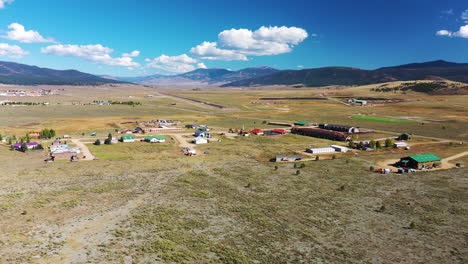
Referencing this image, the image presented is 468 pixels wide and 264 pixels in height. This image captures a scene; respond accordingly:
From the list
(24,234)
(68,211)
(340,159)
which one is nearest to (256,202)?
(68,211)

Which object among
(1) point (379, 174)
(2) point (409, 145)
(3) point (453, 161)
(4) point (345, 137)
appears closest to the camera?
(1) point (379, 174)

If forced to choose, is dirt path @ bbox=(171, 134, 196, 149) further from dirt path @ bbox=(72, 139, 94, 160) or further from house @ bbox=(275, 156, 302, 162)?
house @ bbox=(275, 156, 302, 162)

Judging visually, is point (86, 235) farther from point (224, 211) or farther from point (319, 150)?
point (319, 150)

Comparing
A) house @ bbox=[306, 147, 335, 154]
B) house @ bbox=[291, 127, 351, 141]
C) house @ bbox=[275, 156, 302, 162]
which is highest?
house @ bbox=[291, 127, 351, 141]

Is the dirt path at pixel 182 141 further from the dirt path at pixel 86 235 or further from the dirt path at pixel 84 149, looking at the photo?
the dirt path at pixel 86 235

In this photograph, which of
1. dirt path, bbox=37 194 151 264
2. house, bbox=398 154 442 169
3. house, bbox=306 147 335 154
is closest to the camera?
dirt path, bbox=37 194 151 264

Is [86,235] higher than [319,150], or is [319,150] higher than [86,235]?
[319,150]

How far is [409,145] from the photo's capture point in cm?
7031

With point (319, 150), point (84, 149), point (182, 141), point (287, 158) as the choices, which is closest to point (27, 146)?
point (84, 149)

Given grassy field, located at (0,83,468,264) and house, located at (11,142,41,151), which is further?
house, located at (11,142,41,151)

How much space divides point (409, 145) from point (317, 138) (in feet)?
74.4

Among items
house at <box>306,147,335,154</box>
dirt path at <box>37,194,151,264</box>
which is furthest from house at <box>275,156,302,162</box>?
dirt path at <box>37,194,151,264</box>

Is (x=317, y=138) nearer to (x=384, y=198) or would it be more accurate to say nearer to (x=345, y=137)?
(x=345, y=137)

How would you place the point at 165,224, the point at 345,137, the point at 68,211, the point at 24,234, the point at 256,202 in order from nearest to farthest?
1. the point at 24,234
2. the point at 165,224
3. the point at 68,211
4. the point at 256,202
5. the point at 345,137
